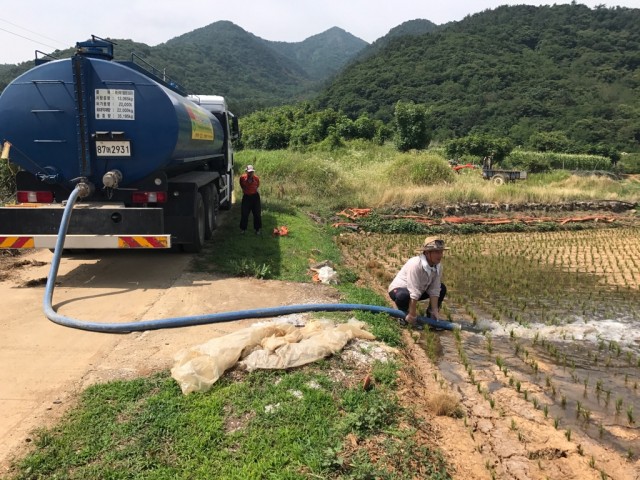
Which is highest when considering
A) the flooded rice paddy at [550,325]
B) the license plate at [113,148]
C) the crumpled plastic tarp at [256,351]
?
the license plate at [113,148]

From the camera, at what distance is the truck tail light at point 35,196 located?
7.14 meters

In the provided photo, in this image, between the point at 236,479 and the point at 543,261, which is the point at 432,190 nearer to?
the point at 543,261

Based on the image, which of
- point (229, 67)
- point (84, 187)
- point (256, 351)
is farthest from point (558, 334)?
point (229, 67)

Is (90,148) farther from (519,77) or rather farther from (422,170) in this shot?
(519,77)

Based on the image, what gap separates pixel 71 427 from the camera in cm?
332

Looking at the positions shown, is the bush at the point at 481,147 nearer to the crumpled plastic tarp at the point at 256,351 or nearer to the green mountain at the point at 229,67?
the crumpled plastic tarp at the point at 256,351

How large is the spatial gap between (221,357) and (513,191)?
18.7 m

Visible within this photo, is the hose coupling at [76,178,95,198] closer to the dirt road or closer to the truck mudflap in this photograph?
the truck mudflap

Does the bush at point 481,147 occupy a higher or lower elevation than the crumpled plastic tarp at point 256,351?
higher

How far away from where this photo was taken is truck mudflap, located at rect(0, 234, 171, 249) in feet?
21.9

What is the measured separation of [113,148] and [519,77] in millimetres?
81482

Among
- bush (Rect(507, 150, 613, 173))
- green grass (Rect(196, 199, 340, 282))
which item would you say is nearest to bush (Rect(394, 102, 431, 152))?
bush (Rect(507, 150, 613, 173))

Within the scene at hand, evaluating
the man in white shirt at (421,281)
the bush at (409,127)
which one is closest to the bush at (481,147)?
the bush at (409,127)

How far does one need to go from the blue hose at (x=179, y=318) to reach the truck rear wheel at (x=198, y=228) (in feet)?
6.51
